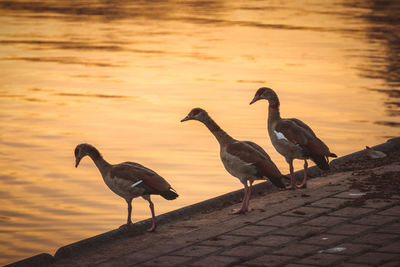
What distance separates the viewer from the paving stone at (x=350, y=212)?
9.19 metres

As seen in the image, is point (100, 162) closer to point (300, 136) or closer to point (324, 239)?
point (300, 136)

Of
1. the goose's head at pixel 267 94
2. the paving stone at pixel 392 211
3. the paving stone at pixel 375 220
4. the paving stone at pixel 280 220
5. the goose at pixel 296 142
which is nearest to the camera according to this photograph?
the paving stone at pixel 375 220

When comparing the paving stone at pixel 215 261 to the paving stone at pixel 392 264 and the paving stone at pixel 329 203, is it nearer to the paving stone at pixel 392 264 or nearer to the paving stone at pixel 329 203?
the paving stone at pixel 392 264

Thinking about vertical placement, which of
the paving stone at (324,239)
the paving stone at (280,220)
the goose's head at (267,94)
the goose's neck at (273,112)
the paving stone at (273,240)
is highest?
the goose's head at (267,94)

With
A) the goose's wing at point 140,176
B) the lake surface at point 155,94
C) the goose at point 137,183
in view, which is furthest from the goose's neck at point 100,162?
the lake surface at point 155,94

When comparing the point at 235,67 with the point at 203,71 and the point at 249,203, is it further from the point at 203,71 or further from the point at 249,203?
the point at 249,203

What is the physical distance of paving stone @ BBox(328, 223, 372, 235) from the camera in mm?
8508

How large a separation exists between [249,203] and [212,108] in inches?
277

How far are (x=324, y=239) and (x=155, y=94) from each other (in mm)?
10745

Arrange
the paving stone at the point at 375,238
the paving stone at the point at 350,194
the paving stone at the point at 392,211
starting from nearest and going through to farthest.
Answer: the paving stone at the point at 375,238 → the paving stone at the point at 392,211 → the paving stone at the point at 350,194

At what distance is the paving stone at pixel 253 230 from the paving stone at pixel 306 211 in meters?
0.57

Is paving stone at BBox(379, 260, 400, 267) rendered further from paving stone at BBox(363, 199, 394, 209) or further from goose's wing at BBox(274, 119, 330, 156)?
goose's wing at BBox(274, 119, 330, 156)

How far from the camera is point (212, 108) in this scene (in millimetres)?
17078

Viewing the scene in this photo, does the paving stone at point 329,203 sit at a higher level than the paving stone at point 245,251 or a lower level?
higher
